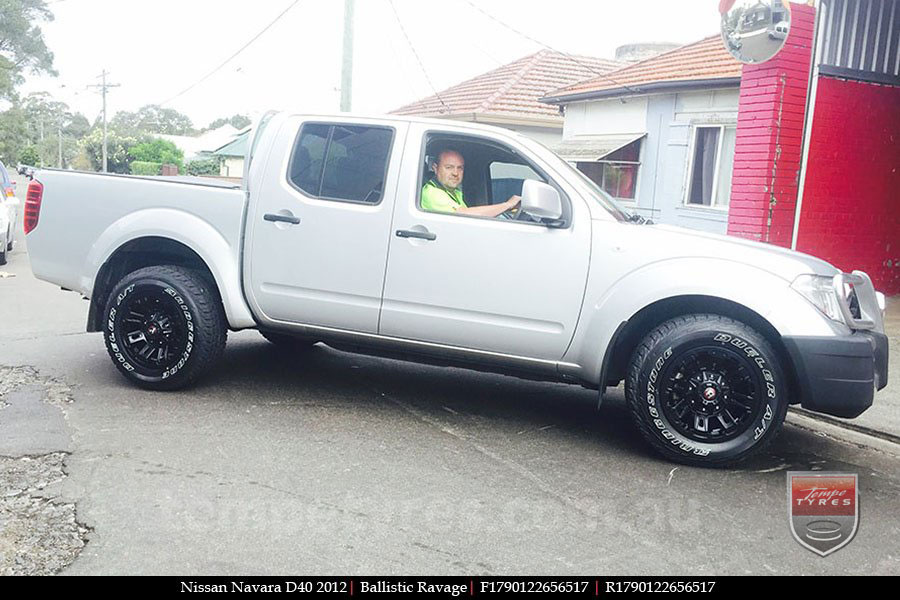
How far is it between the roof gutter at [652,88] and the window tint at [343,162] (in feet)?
32.0

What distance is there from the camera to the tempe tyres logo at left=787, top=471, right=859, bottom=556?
3723 mm

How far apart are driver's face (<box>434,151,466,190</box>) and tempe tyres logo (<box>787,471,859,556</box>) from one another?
2.58 m

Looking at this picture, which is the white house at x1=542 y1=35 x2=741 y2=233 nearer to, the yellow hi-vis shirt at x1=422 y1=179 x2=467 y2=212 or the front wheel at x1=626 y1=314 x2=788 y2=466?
the yellow hi-vis shirt at x1=422 y1=179 x2=467 y2=212

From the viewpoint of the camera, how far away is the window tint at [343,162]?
17.2 ft

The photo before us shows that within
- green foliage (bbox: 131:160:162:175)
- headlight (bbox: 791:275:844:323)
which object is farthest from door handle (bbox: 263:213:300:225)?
green foliage (bbox: 131:160:162:175)

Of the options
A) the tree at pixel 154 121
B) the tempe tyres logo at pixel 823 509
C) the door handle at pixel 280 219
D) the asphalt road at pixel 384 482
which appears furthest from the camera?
the tree at pixel 154 121

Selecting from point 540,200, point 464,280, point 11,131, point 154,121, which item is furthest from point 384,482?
point 154,121

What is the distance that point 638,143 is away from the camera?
16.3 meters

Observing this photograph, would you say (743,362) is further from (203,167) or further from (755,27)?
(203,167)

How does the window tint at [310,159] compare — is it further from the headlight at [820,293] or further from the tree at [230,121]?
the tree at [230,121]

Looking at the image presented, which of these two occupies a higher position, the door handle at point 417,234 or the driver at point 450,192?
the driver at point 450,192

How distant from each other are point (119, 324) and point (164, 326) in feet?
0.99

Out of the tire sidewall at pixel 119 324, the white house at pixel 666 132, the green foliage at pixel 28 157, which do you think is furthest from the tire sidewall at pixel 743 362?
the green foliage at pixel 28 157

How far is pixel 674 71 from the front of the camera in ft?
52.0
